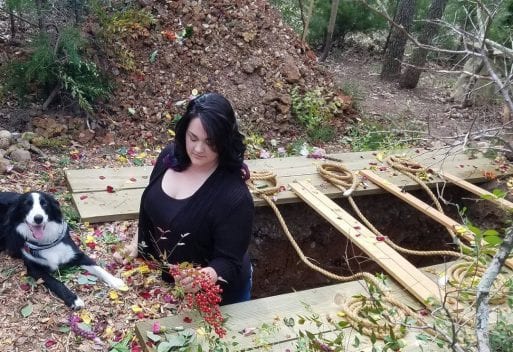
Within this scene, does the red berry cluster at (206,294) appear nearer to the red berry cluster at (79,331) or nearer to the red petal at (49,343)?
the red berry cluster at (79,331)

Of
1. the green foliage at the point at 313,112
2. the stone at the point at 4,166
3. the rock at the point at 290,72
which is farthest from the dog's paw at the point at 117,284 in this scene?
the rock at the point at 290,72

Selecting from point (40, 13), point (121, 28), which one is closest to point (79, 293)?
point (40, 13)

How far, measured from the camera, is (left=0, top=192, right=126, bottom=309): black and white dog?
2.58 metres

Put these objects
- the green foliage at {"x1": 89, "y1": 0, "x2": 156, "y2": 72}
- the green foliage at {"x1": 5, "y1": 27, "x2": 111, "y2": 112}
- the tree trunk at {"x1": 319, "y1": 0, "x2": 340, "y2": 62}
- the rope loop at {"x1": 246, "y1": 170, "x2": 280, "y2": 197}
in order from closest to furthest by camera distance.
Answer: the rope loop at {"x1": 246, "y1": 170, "x2": 280, "y2": 197} < the green foliage at {"x1": 5, "y1": 27, "x2": 111, "y2": 112} < the green foliage at {"x1": 89, "y1": 0, "x2": 156, "y2": 72} < the tree trunk at {"x1": 319, "y1": 0, "x2": 340, "y2": 62}

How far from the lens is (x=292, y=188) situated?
4043 mm

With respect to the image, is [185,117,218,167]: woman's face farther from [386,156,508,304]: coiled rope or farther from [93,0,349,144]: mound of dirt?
[93,0,349,144]: mound of dirt

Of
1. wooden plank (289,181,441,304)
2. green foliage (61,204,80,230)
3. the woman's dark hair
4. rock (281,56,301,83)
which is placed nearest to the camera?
the woman's dark hair

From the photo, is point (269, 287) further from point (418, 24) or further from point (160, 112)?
point (418, 24)

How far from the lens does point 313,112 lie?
5965 millimetres

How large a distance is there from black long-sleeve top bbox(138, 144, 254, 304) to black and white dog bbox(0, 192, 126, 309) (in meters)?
0.48

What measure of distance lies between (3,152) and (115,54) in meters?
1.82

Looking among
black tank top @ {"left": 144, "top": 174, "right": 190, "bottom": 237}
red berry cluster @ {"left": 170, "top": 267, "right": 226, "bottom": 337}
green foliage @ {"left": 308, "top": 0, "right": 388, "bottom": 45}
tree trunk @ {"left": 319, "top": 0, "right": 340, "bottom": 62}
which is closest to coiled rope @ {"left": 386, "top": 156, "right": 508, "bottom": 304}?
red berry cluster @ {"left": 170, "top": 267, "right": 226, "bottom": 337}

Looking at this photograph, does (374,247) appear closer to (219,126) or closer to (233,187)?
(233,187)

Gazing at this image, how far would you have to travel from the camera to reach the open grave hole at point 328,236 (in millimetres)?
4395
